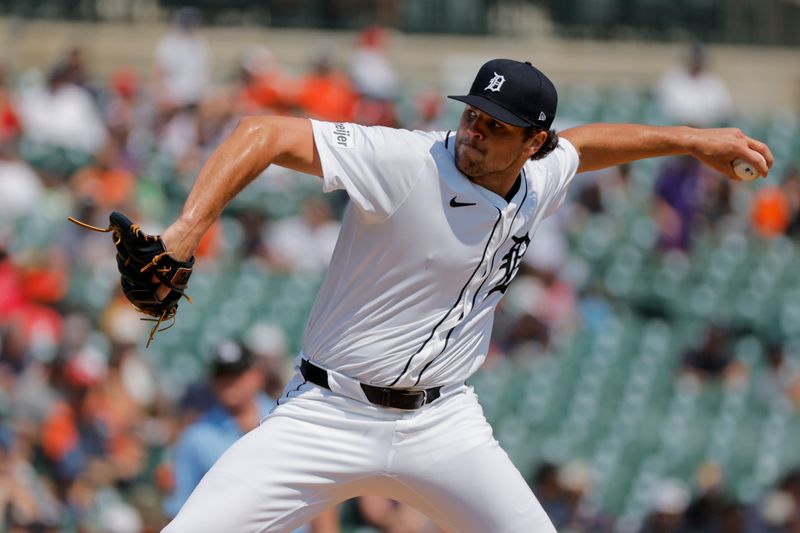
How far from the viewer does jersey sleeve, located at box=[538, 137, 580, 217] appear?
13.9 feet

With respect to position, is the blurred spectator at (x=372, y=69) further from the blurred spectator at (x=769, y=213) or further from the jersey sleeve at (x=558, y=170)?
the jersey sleeve at (x=558, y=170)

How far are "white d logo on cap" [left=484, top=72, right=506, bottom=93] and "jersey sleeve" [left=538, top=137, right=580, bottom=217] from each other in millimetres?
507

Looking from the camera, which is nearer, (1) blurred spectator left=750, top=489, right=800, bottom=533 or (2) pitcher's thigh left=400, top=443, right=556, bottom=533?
(2) pitcher's thigh left=400, top=443, right=556, bottom=533

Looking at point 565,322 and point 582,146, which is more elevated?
point 582,146

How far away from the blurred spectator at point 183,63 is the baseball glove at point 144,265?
878 centimetres

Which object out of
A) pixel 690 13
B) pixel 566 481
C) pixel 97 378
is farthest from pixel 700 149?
pixel 690 13

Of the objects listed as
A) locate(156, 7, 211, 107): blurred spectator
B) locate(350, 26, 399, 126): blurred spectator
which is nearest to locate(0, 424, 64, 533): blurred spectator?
locate(156, 7, 211, 107): blurred spectator

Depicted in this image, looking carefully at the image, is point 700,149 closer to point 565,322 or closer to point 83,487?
point 83,487

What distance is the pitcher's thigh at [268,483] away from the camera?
374 cm

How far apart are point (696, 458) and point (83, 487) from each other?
13.7 ft

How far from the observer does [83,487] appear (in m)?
7.19

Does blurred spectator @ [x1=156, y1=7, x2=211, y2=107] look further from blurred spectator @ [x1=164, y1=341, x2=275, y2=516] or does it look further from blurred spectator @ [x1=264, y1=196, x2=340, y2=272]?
blurred spectator @ [x1=164, y1=341, x2=275, y2=516]

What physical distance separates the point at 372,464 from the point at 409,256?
2.07 feet

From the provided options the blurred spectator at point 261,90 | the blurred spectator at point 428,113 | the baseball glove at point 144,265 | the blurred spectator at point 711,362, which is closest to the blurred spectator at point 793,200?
the blurred spectator at point 711,362
